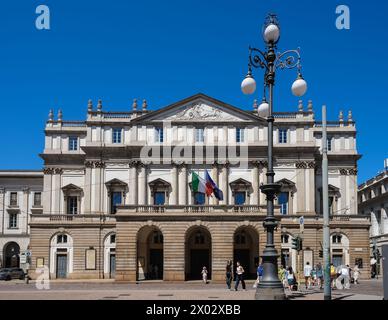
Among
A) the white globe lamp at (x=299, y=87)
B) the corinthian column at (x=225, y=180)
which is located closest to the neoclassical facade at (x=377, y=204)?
the corinthian column at (x=225, y=180)

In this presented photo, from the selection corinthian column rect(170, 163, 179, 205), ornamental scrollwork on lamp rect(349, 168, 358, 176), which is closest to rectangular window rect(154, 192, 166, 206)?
corinthian column rect(170, 163, 179, 205)

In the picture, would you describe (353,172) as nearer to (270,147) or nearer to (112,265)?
(112,265)

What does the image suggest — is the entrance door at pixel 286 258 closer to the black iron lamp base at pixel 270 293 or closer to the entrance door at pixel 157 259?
the entrance door at pixel 157 259

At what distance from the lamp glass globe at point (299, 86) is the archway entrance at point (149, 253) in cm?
3261

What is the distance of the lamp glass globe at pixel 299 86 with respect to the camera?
23594 mm

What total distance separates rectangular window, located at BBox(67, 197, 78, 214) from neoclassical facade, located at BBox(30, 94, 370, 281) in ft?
0.37

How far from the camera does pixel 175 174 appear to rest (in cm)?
6359

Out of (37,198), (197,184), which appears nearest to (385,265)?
(197,184)

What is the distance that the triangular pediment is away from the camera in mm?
64062

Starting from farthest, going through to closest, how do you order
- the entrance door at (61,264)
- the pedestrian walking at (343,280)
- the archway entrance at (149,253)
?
the entrance door at (61,264)
the archway entrance at (149,253)
the pedestrian walking at (343,280)

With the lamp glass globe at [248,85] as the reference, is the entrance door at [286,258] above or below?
below

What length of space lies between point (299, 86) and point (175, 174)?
4074 cm
